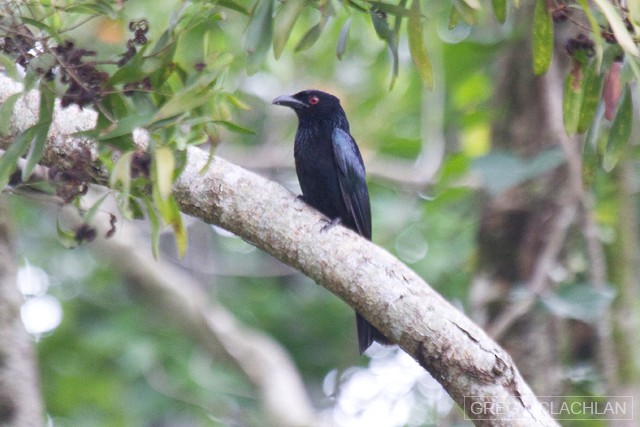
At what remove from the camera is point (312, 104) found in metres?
4.65

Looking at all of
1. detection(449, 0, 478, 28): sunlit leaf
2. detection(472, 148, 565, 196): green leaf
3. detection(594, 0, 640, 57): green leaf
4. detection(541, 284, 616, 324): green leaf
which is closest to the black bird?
detection(472, 148, 565, 196): green leaf

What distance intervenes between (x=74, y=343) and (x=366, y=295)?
4.76 meters

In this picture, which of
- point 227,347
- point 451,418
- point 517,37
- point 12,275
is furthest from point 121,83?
point 227,347

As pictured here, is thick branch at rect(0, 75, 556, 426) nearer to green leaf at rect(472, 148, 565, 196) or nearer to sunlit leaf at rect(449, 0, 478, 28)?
sunlit leaf at rect(449, 0, 478, 28)

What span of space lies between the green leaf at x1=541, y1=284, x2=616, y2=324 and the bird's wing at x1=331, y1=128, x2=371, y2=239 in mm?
951

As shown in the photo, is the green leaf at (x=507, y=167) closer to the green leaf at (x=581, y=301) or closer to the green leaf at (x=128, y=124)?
the green leaf at (x=581, y=301)

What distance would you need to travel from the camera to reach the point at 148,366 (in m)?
6.50

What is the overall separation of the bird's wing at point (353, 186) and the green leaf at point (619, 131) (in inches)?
69.9

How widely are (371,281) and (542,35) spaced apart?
93 cm

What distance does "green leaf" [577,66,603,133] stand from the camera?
2.66 metres

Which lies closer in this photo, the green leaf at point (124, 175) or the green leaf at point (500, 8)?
the green leaf at point (124, 175)

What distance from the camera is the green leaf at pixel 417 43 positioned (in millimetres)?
2568

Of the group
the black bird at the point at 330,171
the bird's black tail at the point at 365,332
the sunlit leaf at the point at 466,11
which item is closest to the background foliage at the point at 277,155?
the sunlit leaf at the point at 466,11

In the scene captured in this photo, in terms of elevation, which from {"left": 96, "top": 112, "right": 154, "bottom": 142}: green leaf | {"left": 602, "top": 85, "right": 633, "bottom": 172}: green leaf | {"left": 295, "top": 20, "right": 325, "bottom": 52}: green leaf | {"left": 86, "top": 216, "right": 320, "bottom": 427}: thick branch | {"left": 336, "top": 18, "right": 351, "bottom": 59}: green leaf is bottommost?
{"left": 86, "top": 216, "right": 320, "bottom": 427}: thick branch
